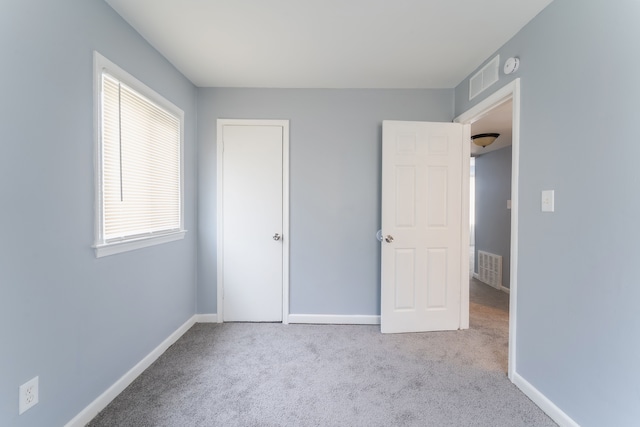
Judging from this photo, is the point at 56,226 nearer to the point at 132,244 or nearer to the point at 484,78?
the point at 132,244

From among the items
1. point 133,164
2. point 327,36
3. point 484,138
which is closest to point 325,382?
point 133,164

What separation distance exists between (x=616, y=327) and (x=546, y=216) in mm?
636

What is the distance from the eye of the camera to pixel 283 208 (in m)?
2.80

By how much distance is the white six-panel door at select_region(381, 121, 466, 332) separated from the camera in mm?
2611

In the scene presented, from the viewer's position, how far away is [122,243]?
1.75 metres

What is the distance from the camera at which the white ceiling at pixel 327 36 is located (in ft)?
5.41

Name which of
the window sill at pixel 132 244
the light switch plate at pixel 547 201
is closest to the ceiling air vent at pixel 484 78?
the light switch plate at pixel 547 201

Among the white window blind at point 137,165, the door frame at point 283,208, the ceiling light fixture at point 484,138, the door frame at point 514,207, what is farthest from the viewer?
the ceiling light fixture at point 484,138

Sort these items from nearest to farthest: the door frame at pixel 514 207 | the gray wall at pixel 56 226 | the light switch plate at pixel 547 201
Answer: the gray wall at pixel 56 226 → the light switch plate at pixel 547 201 → the door frame at pixel 514 207

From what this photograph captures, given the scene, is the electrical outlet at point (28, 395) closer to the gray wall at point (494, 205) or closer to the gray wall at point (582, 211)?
the gray wall at point (582, 211)

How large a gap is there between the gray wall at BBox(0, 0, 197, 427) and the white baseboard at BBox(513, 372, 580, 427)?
2.67m

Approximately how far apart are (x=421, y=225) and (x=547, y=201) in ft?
3.62

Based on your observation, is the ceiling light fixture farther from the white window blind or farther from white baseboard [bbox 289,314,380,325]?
the white window blind

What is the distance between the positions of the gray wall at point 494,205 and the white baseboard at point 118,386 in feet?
14.3
